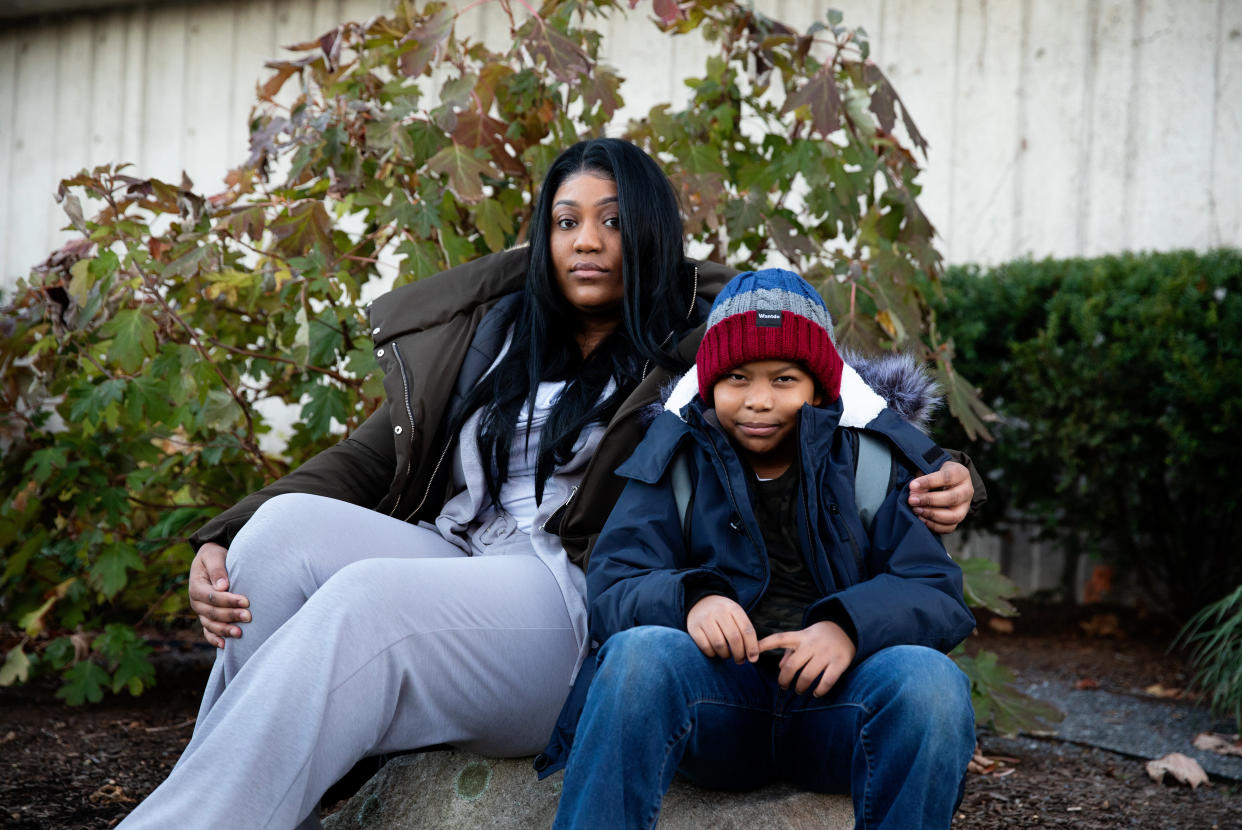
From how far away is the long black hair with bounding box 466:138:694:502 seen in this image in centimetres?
238

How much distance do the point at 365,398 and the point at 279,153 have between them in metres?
0.76

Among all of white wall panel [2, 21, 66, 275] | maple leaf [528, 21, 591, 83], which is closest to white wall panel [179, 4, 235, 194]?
white wall panel [2, 21, 66, 275]

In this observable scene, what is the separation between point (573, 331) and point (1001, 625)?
121 inches

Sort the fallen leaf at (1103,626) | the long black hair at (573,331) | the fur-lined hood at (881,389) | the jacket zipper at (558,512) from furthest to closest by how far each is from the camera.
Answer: the fallen leaf at (1103,626)
the long black hair at (573,331)
the jacket zipper at (558,512)
the fur-lined hood at (881,389)

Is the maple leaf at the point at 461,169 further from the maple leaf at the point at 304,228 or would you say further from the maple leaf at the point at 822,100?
the maple leaf at the point at 822,100

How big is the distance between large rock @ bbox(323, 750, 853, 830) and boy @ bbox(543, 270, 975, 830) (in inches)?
2.0

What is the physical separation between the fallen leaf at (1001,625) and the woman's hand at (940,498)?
318 centimetres

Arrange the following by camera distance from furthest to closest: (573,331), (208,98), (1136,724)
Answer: (208,98) → (1136,724) → (573,331)

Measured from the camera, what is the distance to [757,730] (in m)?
1.85

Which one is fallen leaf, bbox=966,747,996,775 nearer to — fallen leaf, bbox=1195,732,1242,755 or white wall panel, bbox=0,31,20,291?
fallen leaf, bbox=1195,732,1242,755

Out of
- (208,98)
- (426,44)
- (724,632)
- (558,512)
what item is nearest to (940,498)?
(724,632)

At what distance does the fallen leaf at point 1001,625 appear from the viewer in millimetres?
4895

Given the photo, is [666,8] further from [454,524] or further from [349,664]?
[349,664]

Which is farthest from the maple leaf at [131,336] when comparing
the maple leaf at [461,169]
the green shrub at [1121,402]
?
the green shrub at [1121,402]
